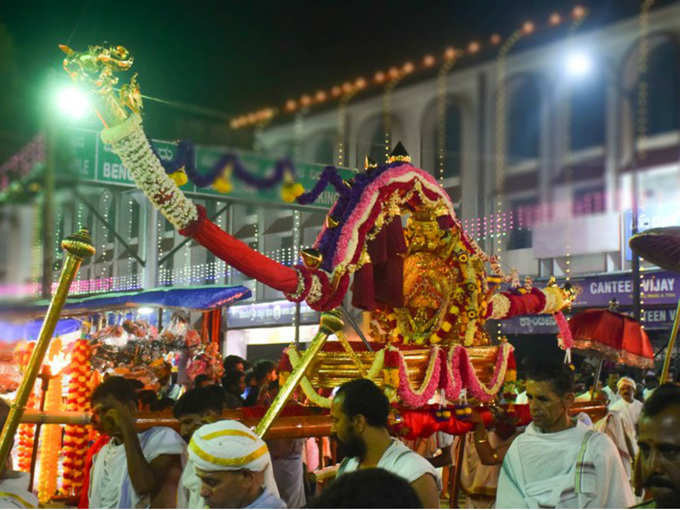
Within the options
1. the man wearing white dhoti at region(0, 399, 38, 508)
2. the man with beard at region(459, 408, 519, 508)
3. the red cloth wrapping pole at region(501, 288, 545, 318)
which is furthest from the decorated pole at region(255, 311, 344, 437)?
the red cloth wrapping pole at region(501, 288, 545, 318)

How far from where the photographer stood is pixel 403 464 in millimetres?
3180

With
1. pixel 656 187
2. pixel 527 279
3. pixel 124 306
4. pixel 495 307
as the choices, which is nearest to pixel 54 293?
pixel 656 187

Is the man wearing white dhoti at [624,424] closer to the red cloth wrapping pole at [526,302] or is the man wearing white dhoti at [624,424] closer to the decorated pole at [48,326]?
the red cloth wrapping pole at [526,302]

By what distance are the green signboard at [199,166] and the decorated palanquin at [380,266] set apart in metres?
0.05

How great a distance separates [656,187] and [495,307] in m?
5.17

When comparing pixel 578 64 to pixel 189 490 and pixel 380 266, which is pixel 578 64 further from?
pixel 380 266

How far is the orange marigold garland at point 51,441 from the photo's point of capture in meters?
7.80

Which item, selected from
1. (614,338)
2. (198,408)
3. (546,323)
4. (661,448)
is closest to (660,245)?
(614,338)

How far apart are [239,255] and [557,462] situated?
2119 millimetres

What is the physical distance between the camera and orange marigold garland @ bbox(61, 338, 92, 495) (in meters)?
7.37

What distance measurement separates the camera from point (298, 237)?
5785mm

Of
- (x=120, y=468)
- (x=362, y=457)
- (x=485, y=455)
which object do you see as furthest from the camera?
(x=485, y=455)

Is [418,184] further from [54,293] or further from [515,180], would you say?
[515,180]

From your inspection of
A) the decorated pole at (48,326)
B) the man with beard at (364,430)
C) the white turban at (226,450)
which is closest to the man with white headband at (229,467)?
the white turban at (226,450)
